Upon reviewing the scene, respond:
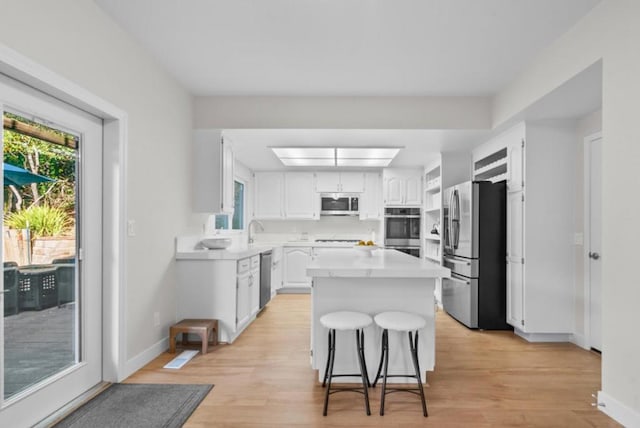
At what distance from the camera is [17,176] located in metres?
2.12

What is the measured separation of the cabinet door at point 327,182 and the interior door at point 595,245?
3987 mm

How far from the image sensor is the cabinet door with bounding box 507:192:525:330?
4.00 m

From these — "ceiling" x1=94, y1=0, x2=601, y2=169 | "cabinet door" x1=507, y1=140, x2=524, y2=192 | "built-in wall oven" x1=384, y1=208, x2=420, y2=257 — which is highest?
"ceiling" x1=94, y1=0, x2=601, y2=169

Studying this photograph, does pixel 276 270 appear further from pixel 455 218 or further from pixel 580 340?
pixel 580 340

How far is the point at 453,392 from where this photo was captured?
2.71m

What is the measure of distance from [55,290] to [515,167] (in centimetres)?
414

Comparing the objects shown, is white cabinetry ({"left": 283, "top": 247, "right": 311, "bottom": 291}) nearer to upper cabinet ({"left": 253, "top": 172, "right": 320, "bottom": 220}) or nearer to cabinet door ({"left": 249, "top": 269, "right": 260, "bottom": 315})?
upper cabinet ({"left": 253, "top": 172, "right": 320, "bottom": 220})

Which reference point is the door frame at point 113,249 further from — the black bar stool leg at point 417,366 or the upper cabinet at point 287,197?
the upper cabinet at point 287,197

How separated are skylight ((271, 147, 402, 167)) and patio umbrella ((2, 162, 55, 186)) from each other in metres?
2.76

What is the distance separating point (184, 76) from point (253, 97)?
2.55ft

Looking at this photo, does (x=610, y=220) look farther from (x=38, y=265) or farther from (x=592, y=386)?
(x=38, y=265)

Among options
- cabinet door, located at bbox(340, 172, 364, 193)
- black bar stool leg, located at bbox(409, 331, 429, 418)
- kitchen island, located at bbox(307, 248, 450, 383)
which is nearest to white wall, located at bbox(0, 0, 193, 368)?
kitchen island, located at bbox(307, 248, 450, 383)

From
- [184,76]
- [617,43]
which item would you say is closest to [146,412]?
[184,76]

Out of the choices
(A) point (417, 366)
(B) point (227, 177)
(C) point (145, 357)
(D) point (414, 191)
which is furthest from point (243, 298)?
(D) point (414, 191)
